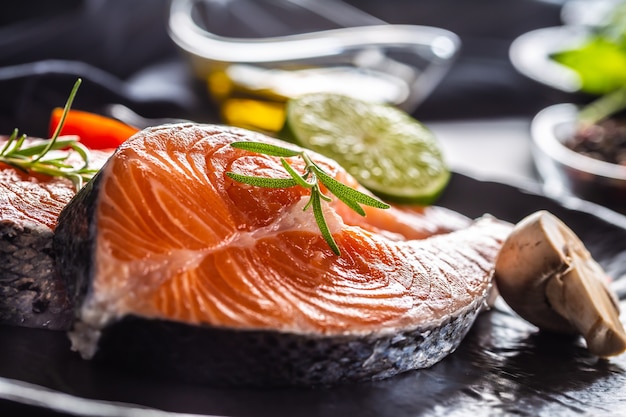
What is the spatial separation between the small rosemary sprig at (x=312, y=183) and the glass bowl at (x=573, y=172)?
2.01m

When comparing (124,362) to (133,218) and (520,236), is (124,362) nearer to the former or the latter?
(133,218)

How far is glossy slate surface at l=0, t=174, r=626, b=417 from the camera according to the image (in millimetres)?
1853

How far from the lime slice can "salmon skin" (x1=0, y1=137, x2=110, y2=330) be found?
4.03 feet

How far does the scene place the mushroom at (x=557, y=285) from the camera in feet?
7.83

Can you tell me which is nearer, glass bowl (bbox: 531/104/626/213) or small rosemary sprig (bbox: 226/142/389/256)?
small rosemary sprig (bbox: 226/142/389/256)

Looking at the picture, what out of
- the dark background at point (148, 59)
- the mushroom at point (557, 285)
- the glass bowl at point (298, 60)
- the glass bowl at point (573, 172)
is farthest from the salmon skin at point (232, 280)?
the glass bowl at point (298, 60)

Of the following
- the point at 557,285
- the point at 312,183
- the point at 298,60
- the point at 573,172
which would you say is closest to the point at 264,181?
the point at 312,183

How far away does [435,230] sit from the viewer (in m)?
2.75

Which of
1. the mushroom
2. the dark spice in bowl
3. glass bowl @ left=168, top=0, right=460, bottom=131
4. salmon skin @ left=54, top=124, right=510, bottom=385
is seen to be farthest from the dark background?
the mushroom

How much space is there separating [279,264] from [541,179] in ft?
10.2

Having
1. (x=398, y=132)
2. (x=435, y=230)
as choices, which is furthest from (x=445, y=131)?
(x=435, y=230)

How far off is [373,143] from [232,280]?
1.44 meters

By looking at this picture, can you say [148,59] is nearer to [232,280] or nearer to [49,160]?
[49,160]

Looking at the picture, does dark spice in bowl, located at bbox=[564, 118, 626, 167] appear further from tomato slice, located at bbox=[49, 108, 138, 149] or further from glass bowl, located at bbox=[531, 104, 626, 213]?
tomato slice, located at bbox=[49, 108, 138, 149]
